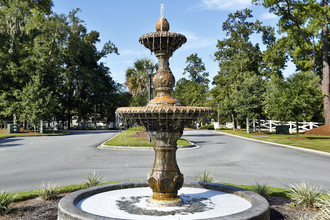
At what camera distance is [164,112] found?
17.2ft

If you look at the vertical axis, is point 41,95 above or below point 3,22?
below

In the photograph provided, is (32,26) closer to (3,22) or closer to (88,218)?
(3,22)

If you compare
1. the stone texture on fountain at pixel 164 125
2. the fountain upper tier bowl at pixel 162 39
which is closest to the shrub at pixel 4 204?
the stone texture on fountain at pixel 164 125

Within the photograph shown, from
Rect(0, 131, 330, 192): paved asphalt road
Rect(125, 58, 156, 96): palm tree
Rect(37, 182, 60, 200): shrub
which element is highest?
Rect(125, 58, 156, 96): palm tree

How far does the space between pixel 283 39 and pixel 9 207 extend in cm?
4221

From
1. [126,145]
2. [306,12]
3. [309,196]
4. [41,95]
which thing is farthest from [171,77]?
[41,95]

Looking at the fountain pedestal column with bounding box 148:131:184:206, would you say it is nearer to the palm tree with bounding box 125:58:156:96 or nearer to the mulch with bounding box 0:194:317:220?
the mulch with bounding box 0:194:317:220

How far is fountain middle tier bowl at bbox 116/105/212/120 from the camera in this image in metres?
5.23

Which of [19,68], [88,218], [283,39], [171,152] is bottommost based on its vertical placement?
[88,218]

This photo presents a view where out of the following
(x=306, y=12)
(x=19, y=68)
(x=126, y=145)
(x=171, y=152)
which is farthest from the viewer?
(x=19, y=68)

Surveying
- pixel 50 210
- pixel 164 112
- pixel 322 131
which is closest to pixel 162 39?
pixel 164 112

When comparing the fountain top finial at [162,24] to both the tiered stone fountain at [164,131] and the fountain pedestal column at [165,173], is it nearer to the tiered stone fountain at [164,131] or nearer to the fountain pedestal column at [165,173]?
the tiered stone fountain at [164,131]

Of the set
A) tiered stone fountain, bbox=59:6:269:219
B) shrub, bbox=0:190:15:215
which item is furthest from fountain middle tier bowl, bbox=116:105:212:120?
shrub, bbox=0:190:15:215

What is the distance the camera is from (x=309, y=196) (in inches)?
254
